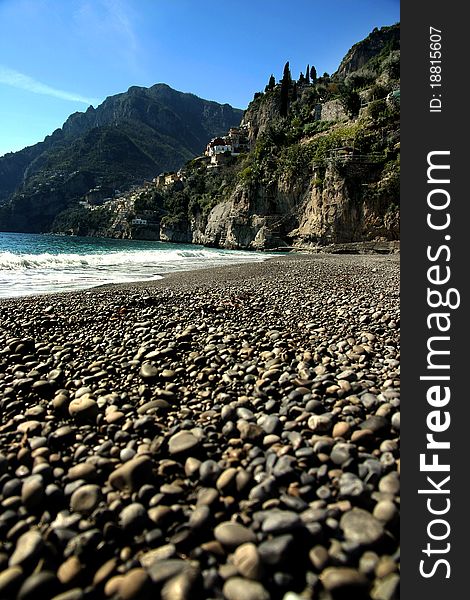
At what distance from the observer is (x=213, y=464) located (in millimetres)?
2273

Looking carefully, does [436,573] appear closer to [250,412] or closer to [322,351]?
[250,412]

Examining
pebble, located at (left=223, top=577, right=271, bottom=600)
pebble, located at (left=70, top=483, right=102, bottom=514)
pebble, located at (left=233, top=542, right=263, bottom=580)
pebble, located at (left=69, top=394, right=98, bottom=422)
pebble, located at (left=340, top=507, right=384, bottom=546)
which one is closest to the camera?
pebble, located at (left=223, top=577, right=271, bottom=600)

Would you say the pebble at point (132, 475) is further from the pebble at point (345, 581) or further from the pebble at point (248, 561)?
the pebble at point (345, 581)

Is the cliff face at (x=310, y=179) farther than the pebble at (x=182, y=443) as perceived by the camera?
Yes

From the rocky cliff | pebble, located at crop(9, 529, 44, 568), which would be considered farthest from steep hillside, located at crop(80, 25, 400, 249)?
pebble, located at crop(9, 529, 44, 568)

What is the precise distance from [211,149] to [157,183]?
71.4 ft

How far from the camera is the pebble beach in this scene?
1.56 meters

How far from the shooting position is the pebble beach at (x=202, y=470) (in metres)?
1.56

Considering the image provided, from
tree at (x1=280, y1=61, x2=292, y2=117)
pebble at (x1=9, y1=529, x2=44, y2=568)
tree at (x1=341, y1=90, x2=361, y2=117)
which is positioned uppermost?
tree at (x1=280, y1=61, x2=292, y2=117)

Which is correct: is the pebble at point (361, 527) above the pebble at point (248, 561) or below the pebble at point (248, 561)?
above

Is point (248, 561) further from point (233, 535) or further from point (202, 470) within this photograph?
point (202, 470)

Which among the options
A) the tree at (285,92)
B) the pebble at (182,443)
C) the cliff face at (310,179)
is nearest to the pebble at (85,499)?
the pebble at (182,443)

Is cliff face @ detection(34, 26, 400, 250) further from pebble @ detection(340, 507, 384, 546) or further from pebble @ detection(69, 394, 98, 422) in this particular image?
pebble @ detection(340, 507, 384, 546)

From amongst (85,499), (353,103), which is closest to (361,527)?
(85,499)
